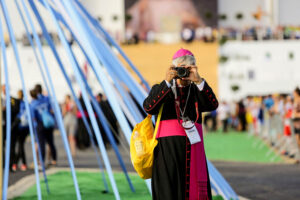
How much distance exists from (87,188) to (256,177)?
131 inches

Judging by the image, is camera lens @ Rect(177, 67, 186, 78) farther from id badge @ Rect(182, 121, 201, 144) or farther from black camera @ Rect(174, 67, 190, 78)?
id badge @ Rect(182, 121, 201, 144)

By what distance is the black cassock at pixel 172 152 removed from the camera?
5723 millimetres

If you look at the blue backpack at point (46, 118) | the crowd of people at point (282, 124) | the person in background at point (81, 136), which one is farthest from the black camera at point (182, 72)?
the person in background at point (81, 136)

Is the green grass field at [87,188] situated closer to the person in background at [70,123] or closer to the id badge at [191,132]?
the id badge at [191,132]

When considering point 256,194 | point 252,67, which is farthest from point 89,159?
point 252,67

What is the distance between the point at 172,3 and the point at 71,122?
54.7 m

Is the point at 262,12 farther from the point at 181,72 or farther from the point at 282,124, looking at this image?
the point at 181,72

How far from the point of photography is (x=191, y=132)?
18.9 feet

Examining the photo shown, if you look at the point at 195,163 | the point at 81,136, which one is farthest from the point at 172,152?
the point at 81,136

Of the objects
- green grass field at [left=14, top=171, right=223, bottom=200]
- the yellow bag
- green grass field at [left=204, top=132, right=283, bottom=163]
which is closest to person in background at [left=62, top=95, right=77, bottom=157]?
green grass field at [left=204, top=132, right=283, bottom=163]

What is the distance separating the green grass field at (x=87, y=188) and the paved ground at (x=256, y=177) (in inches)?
25.1

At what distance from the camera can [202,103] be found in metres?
5.81

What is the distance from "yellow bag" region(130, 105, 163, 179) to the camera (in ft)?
19.0

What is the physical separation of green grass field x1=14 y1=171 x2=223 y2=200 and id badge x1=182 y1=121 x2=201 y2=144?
342cm
